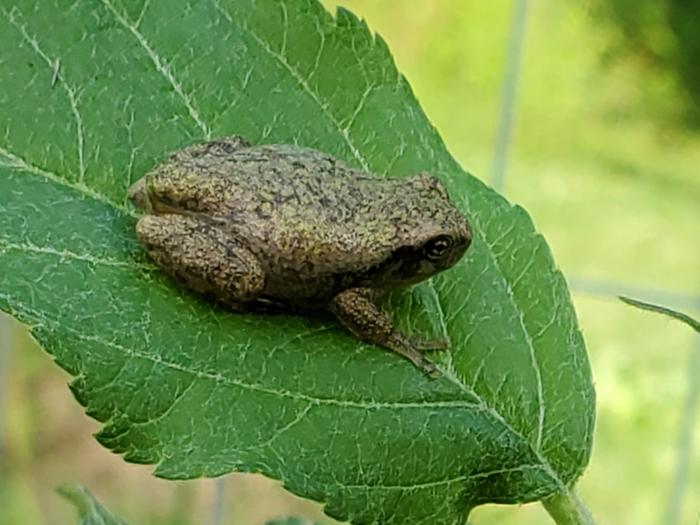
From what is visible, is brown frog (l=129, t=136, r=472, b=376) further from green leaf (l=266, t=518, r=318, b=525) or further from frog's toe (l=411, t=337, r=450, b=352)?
green leaf (l=266, t=518, r=318, b=525)

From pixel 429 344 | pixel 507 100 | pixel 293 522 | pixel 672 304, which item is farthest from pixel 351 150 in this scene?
pixel 507 100

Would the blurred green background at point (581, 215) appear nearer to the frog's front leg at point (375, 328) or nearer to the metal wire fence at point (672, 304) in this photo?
the metal wire fence at point (672, 304)

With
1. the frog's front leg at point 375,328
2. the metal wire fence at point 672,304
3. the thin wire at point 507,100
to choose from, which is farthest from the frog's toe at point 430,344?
the thin wire at point 507,100

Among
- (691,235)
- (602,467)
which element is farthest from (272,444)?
(691,235)

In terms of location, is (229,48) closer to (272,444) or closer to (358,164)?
(358,164)

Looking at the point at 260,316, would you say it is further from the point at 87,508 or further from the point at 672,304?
the point at 672,304

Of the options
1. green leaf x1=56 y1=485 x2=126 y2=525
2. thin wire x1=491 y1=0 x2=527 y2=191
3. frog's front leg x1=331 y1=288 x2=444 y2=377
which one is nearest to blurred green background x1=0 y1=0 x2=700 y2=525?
thin wire x1=491 y1=0 x2=527 y2=191

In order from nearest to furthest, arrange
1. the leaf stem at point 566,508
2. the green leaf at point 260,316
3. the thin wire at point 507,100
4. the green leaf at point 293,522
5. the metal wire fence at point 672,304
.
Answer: the green leaf at point 260,316, the leaf stem at point 566,508, the green leaf at point 293,522, the metal wire fence at point 672,304, the thin wire at point 507,100
